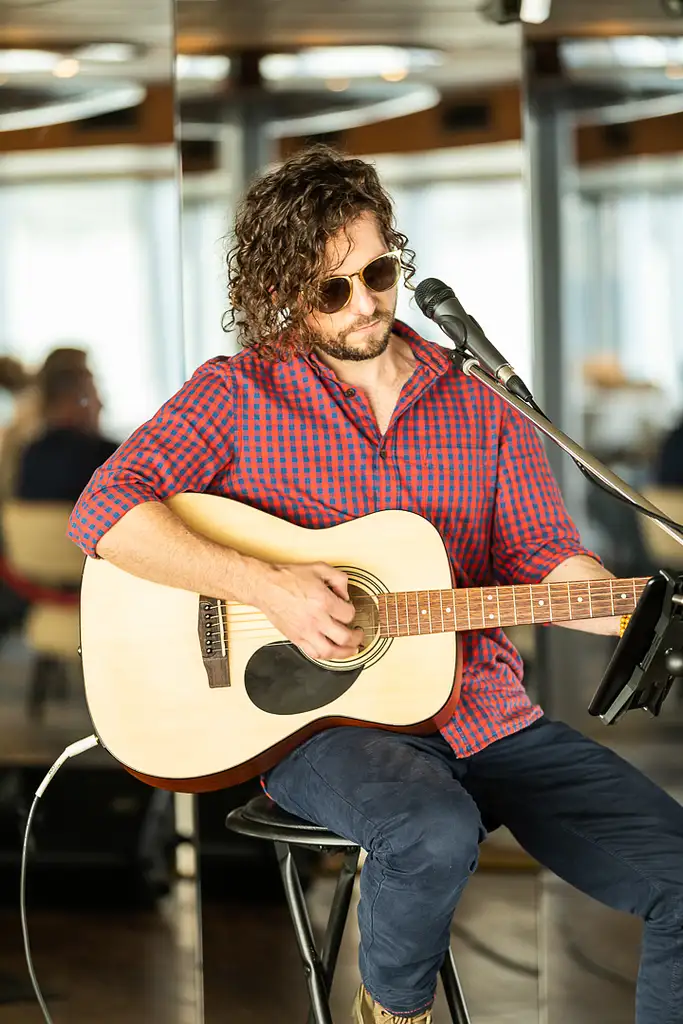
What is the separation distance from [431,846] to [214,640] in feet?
1.55

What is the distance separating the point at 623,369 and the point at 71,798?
173 centimetres

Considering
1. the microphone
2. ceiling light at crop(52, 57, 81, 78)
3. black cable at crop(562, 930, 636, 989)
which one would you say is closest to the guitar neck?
the microphone

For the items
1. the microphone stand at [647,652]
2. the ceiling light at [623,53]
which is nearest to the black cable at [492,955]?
the microphone stand at [647,652]

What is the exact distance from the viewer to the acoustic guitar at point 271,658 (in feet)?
5.72

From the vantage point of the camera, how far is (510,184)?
2812mm

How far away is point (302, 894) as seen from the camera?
1783 millimetres

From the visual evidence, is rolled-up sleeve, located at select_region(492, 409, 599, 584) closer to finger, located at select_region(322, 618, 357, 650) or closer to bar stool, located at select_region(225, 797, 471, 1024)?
finger, located at select_region(322, 618, 357, 650)

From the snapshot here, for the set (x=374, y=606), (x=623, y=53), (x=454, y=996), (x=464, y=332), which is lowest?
(x=454, y=996)

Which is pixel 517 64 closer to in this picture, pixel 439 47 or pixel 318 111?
pixel 439 47

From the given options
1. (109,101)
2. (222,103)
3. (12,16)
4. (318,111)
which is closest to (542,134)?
(318,111)

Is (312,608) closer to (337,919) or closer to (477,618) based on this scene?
(477,618)

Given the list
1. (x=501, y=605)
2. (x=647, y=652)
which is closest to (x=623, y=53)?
(x=501, y=605)

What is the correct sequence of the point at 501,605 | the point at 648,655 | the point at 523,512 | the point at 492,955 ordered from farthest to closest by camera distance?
the point at 492,955, the point at 523,512, the point at 501,605, the point at 648,655

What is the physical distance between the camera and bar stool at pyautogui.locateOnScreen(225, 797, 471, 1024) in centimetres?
169
